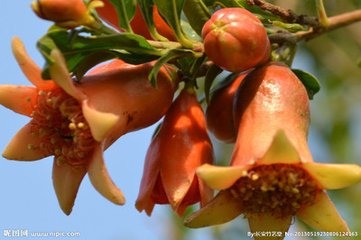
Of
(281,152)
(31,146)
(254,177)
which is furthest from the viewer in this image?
(31,146)

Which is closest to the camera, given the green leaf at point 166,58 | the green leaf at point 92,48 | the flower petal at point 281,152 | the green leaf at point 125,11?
the flower petal at point 281,152

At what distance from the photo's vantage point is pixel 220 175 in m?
1.82

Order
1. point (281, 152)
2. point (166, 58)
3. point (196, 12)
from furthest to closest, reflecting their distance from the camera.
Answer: point (196, 12)
point (166, 58)
point (281, 152)

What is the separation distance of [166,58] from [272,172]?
41 cm

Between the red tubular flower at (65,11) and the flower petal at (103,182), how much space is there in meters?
0.33

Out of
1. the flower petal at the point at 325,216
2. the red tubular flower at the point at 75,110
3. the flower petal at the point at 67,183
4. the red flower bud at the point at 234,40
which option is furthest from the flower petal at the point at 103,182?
the flower petal at the point at 325,216

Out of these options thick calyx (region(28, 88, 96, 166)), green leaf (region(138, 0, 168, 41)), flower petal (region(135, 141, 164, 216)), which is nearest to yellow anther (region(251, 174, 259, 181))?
flower petal (region(135, 141, 164, 216))

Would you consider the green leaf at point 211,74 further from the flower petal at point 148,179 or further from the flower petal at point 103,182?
the flower petal at point 103,182

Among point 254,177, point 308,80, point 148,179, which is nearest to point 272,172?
point 254,177

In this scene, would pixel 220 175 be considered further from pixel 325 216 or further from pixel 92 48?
pixel 92 48

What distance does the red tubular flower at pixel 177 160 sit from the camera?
204cm

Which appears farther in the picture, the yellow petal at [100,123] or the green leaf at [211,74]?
the green leaf at [211,74]

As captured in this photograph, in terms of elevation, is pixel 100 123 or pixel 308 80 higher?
pixel 100 123

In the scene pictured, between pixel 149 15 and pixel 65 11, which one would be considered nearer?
pixel 65 11
